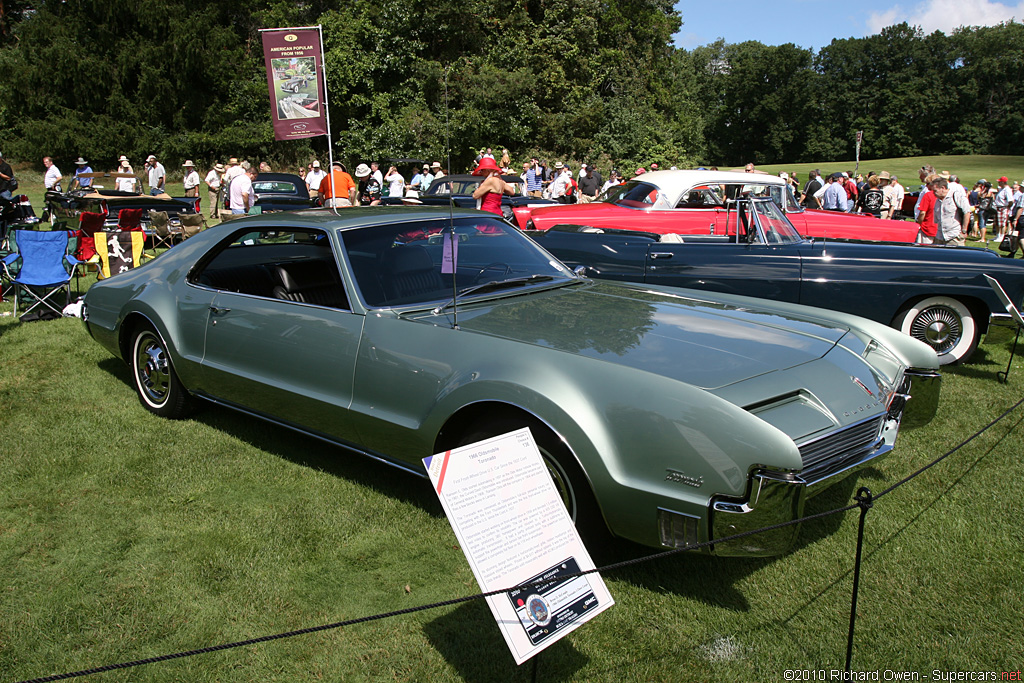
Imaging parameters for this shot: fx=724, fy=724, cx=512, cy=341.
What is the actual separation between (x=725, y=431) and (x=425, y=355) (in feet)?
4.53

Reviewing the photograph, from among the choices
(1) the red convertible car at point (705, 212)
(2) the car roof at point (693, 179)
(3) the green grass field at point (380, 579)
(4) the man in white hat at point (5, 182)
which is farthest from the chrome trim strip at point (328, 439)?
(4) the man in white hat at point (5, 182)

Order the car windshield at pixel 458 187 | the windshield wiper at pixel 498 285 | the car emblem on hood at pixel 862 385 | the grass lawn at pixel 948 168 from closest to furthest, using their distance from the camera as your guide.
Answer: the car emblem on hood at pixel 862 385
the windshield wiper at pixel 498 285
the car windshield at pixel 458 187
the grass lawn at pixel 948 168

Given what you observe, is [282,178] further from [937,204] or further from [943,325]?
[943,325]

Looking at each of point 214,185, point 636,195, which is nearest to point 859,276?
point 636,195

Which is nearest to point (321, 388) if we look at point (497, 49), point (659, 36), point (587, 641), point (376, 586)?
point (376, 586)

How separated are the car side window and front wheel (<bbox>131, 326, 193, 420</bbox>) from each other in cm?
62

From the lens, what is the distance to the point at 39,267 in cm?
774

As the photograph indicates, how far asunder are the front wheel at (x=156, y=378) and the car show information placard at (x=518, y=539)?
3.14 metres

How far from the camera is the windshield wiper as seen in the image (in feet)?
12.1

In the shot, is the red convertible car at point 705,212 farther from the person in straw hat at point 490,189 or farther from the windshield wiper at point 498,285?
the windshield wiper at point 498,285

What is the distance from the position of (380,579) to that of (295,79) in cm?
1099

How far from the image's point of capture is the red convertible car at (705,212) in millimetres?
9055

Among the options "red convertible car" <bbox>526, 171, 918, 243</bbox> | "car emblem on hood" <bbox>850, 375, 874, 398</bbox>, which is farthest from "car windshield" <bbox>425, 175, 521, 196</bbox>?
"car emblem on hood" <bbox>850, 375, 874, 398</bbox>

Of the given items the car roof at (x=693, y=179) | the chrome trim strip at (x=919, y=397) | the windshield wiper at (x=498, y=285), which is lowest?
the chrome trim strip at (x=919, y=397)
